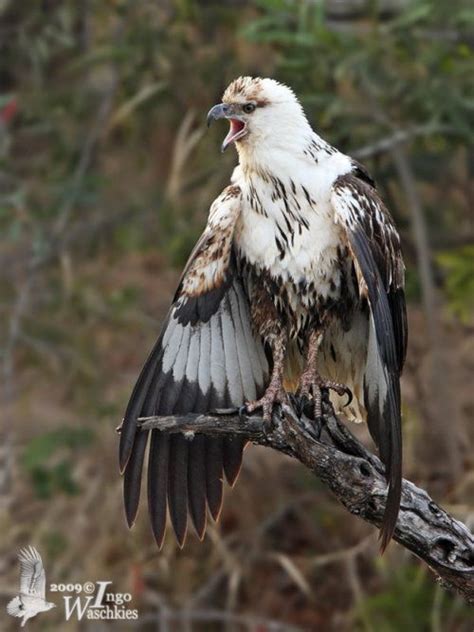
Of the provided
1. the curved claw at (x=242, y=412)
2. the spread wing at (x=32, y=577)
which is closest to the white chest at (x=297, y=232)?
the curved claw at (x=242, y=412)

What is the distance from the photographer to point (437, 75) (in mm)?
6371

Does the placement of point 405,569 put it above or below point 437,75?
below

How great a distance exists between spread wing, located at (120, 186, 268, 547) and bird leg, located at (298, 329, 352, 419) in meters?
0.21

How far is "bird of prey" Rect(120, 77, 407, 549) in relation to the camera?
402 cm

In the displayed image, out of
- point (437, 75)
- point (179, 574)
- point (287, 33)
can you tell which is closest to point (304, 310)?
point (287, 33)

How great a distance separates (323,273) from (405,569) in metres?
3.00

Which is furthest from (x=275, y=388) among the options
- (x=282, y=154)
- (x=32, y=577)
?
(x=32, y=577)

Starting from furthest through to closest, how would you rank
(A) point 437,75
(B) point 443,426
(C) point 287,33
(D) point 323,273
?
(B) point 443,426
(A) point 437,75
(C) point 287,33
(D) point 323,273

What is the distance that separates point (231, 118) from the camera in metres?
4.12

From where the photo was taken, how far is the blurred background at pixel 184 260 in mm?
6461

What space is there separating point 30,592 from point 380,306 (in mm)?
2499

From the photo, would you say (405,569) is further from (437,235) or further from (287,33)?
(287,33)

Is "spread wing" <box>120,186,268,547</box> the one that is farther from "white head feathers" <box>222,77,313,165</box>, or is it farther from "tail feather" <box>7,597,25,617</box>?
"tail feather" <box>7,597,25,617</box>

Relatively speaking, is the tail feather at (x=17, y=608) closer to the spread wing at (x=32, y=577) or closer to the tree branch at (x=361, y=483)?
the spread wing at (x=32, y=577)
